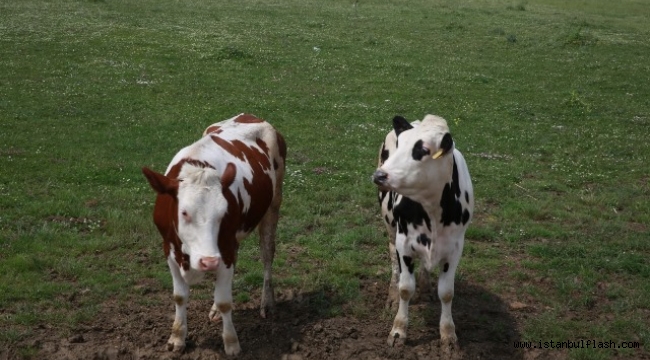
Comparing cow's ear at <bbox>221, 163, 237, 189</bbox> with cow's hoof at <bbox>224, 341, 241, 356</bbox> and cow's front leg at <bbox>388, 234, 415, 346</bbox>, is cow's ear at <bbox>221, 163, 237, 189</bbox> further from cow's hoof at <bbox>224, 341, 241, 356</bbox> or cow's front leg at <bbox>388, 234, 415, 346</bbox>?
cow's front leg at <bbox>388, 234, 415, 346</bbox>

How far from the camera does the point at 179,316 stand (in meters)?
7.71

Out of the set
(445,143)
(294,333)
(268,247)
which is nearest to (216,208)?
(294,333)

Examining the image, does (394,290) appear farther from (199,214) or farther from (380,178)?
(199,214)

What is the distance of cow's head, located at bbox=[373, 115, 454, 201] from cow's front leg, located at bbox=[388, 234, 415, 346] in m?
0.82

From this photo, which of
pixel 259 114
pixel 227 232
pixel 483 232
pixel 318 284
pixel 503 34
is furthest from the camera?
pixel 503 34

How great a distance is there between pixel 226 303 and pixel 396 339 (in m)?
2.08

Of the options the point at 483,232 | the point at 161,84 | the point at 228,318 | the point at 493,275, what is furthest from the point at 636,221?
the point at 161,84

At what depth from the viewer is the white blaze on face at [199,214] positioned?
6.77 m

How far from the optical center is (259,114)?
1886cm

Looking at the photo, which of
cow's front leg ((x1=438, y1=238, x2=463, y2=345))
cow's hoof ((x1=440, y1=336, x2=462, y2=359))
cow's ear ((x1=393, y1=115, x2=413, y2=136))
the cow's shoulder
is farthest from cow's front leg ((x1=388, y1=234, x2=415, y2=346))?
cow's ear ((x1=393, y1=115, x2=413, y2=136))

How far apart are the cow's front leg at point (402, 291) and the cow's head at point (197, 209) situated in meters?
2.23

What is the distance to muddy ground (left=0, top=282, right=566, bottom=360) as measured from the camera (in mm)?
7809

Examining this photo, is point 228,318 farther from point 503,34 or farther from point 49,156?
point 503,34

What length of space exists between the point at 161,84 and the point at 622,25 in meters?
29.3
